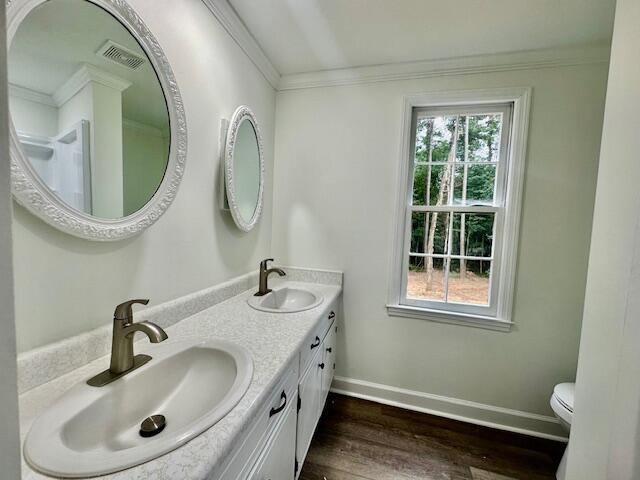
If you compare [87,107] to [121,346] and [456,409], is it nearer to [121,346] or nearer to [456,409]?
[121,346]

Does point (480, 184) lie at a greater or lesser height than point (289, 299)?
greater

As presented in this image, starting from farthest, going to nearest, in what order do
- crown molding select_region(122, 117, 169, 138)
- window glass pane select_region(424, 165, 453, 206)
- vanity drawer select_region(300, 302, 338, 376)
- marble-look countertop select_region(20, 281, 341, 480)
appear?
window glass pane select_region(424, 165, 453, 206), vanity drawer select_region(300, 302, 338, 376), crown molding select_region(122, 117, 169, 138), marble-look countertop select_region(20, 281, 341, 480)

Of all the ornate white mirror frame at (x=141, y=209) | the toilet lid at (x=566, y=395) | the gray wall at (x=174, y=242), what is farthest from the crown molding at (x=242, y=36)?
the toilet lid at (x=566, y=395)

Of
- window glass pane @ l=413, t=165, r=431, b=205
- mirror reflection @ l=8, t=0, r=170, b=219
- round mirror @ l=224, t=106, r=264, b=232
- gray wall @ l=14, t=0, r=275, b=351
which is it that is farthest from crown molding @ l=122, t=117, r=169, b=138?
window glass pane @ l=413, t=165, r=431, b=205

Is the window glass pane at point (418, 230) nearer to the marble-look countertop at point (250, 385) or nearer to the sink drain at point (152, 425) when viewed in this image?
the marble-look countertop at point (250, 385)

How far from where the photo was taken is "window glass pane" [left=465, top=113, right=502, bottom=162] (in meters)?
1.75

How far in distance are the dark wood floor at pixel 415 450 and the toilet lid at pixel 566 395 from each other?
42cm

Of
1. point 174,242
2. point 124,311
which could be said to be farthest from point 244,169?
point 124,311

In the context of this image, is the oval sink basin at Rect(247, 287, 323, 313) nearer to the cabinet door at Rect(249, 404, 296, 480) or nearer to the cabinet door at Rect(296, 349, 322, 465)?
the cabinet door at Rect(296, 349, 322, 465)

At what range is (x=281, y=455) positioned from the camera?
3.05ft

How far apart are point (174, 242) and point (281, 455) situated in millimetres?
929

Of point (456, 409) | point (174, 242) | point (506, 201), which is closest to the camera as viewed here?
point (174, 242)

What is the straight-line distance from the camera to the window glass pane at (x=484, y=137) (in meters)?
1.75

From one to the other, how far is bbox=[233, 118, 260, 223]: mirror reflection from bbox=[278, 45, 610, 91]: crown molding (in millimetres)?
641
